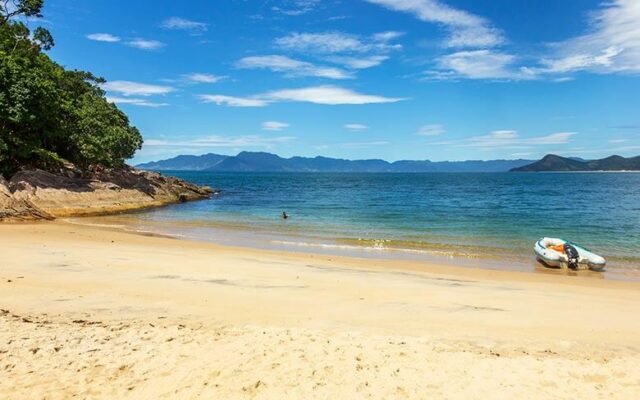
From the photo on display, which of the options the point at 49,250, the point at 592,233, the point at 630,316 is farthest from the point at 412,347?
the point at 592,233

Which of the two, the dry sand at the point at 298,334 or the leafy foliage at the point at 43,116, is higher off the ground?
the leafy foliage at the point at 43,116

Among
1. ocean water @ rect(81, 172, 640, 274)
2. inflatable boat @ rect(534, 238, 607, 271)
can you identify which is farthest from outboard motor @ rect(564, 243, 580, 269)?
ocean water @ rect(81, 172, 640, 274)

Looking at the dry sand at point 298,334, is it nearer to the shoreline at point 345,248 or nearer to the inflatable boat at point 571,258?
the inflatable boat at point 571,258

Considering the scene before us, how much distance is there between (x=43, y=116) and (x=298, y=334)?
34.3m

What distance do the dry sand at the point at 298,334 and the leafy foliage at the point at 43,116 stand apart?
883 inches

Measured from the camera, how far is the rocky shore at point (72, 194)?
Answer: 2756cm

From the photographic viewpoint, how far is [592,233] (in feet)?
96.1

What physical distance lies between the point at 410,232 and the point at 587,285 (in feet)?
47.5

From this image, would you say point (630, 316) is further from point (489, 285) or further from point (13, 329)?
point (13, 329)

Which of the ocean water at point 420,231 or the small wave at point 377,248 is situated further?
the ocean water at point 420,231

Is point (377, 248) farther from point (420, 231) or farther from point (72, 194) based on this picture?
point (72, 194)

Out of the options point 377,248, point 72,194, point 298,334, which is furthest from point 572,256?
point 72,194

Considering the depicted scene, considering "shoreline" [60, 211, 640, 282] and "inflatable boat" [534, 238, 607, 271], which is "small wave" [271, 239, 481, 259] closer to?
"shoreline" [60, 211, 640, 282]

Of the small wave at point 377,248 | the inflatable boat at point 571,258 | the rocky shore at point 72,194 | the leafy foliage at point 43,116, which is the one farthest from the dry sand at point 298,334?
the leafy foliage at point 43,116
